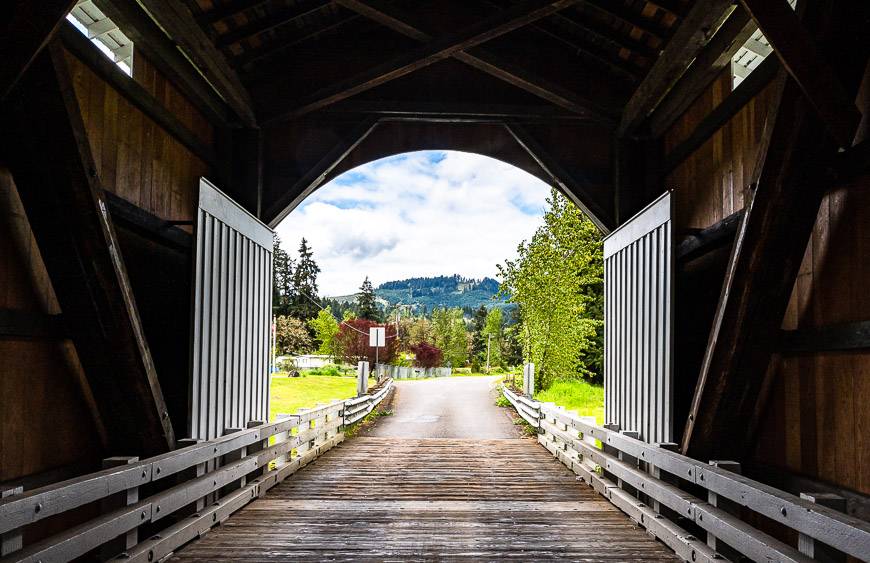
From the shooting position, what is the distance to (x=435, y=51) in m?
6.80

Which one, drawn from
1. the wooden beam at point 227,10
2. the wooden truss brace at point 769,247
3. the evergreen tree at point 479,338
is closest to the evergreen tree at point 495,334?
the evergreen tree at point 479,338

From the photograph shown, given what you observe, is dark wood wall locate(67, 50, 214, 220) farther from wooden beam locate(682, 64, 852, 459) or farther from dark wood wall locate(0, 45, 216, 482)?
wooden beam locate(682, 64, 852, 459)

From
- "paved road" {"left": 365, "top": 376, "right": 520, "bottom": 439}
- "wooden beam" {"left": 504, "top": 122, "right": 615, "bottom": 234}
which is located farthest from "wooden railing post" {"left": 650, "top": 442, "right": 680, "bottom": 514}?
"paved road" {"left": 365, "top": 376, "right": 520, "bottom": 439}

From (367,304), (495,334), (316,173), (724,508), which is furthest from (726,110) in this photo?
(367,304)

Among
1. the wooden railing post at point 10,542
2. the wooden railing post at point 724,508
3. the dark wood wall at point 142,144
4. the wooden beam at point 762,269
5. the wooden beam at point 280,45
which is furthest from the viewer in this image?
the wooden beam at point 280,45

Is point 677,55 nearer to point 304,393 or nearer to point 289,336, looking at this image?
point 304,393

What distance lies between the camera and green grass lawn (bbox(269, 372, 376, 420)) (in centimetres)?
2373

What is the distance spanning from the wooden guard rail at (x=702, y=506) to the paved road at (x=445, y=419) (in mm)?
6236

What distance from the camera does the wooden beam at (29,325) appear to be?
4.00 m

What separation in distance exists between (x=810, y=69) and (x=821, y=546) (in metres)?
2.36

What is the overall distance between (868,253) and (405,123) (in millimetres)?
6503

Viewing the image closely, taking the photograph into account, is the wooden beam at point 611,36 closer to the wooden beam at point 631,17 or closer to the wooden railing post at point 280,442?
the wooden beam at point 631,17

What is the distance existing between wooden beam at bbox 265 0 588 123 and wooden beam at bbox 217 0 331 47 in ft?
2.60

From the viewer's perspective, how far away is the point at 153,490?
5.34m
